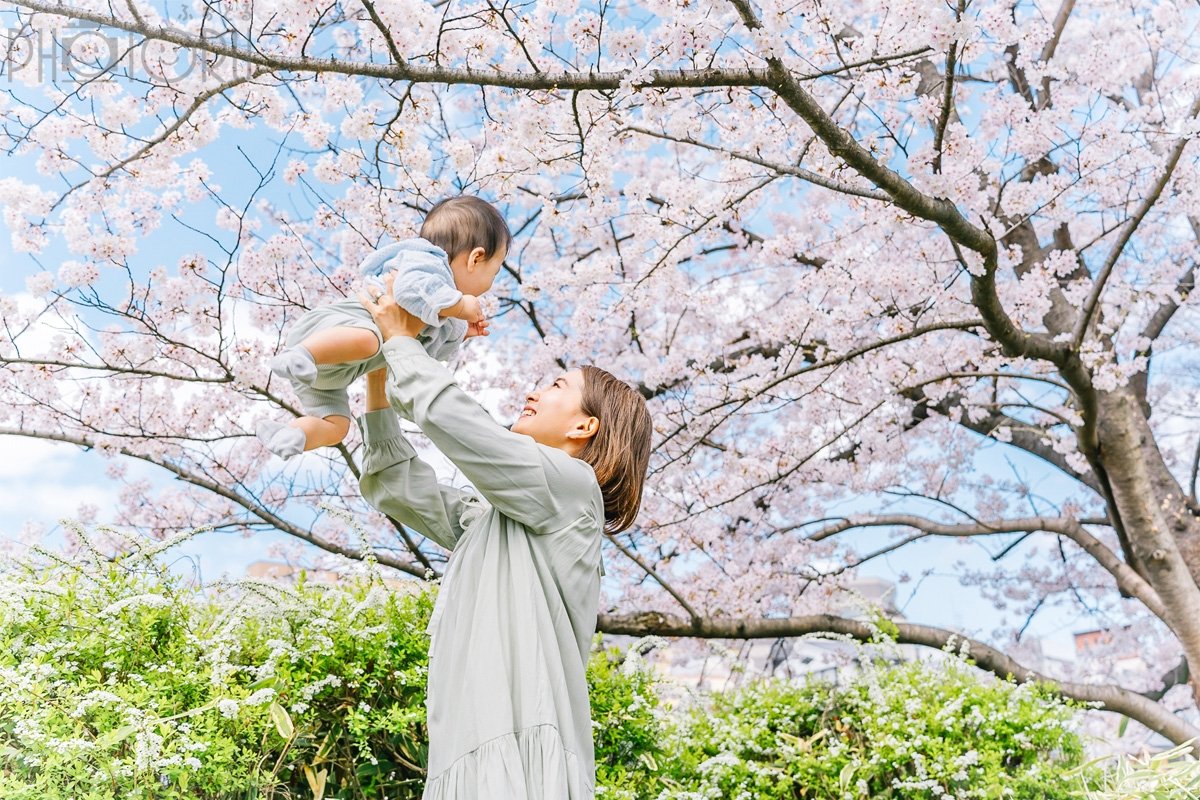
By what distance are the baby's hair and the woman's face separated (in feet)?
1.00

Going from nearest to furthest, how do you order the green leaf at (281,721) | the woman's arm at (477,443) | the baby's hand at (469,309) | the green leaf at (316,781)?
the woman's arm at (477,443) → the baby's hand at (469,309) → the green leaf at (281,721) → the green leaf at (316,781)

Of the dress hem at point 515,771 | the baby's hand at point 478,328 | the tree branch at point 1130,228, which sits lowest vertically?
the dress hem at point 515,771

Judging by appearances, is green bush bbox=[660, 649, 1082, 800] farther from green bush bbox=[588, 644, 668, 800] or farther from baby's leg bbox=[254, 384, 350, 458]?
baby's leg bbox=[254, 384, 350, 458]

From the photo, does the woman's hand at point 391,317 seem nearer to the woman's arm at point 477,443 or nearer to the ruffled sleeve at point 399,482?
the woman's arm at point 477,443

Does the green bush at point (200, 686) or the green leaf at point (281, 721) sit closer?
the green bush at point (200, 686)

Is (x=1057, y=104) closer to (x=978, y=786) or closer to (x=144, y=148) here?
(x=978, y=786)

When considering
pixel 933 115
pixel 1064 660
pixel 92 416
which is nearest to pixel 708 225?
pixel 933 115

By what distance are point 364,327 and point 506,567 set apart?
48 centimetres

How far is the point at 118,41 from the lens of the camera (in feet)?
11.5

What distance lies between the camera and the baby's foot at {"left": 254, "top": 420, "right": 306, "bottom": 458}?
63.2 inches

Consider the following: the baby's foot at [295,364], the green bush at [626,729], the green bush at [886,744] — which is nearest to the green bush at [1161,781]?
the green bush at [886,744]

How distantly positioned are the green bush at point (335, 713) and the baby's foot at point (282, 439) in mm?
748

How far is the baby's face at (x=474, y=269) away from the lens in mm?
1824

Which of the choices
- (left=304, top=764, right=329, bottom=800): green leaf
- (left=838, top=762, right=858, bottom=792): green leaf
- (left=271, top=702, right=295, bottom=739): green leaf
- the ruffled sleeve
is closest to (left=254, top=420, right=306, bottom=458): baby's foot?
the ruffled sleeve
